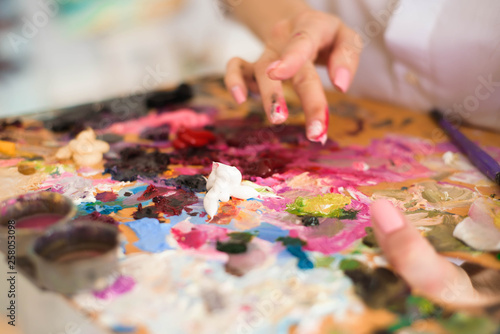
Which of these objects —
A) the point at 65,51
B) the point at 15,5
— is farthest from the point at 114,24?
the point at 15,5

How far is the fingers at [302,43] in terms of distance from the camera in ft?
2.35

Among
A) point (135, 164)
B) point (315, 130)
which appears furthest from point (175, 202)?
point (315, 130)

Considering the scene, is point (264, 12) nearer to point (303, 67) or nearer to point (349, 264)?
point (303, 67)

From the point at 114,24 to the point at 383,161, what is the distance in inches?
37.7

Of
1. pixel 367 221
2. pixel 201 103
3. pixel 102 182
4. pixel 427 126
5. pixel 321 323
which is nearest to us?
pixel 321 323

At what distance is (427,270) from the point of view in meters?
0.43

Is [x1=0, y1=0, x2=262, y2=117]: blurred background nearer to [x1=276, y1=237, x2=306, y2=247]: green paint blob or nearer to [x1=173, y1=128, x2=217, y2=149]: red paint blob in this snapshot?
[x1=173, y1=128, x2=217, y2=149]: red paint blob

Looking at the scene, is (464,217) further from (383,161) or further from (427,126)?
(427,126)

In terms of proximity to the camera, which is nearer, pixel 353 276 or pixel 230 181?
pixel 353 276

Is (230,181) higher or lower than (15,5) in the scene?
lower

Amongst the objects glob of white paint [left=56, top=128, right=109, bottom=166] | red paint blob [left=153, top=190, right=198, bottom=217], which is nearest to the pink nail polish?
red paint blob [left=153, top=190, right=198, bottom=217]

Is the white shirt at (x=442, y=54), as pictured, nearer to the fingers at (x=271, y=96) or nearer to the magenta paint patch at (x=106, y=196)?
the fingers at (x=271, y=96)

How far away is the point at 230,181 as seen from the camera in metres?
0.60

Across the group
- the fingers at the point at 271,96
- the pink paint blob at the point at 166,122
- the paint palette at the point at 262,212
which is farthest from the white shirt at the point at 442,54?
the pink paint blob at the point at 166,122
